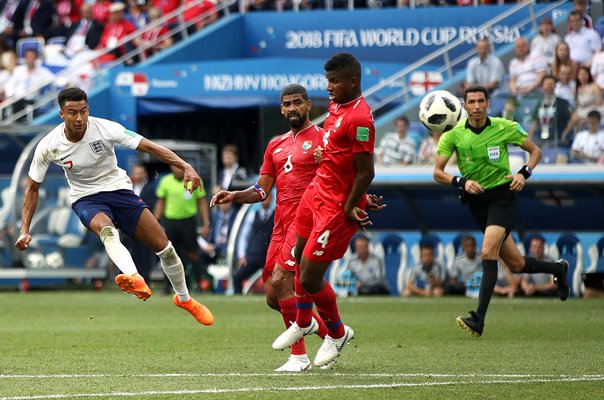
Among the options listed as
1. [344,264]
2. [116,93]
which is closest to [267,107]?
[116,93]

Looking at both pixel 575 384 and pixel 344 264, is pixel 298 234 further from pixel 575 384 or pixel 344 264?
pixel 344 264

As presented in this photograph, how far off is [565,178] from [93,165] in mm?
10009

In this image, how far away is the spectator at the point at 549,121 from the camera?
2002cm

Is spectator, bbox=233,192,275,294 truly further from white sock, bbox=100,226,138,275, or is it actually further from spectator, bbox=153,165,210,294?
white sock, bbox=100,226,138,275

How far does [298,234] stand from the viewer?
32.3 ft

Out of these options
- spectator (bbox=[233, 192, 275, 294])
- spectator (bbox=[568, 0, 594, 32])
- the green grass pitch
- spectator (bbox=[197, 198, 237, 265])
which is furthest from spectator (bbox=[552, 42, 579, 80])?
A: spectator (bbox=[197, 198, 237, 265])

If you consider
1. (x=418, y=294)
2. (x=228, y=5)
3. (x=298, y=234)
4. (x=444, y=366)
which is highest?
(x=228, y=5)

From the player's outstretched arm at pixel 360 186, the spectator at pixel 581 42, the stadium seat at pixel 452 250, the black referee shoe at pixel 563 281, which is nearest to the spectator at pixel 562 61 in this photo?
the spectator at pixel 581 42

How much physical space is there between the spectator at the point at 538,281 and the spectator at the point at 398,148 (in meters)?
2.64

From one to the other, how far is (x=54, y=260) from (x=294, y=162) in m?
13.0

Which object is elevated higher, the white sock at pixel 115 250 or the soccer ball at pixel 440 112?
the soccer ball at pixel 440 112

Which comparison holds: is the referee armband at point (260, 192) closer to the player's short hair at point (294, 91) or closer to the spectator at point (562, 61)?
the player's short hair at point (294, 91)

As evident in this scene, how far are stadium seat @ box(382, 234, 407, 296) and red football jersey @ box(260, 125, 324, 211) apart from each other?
1024 cm

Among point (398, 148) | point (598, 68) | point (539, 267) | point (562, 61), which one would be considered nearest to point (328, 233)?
point (539, 267)
